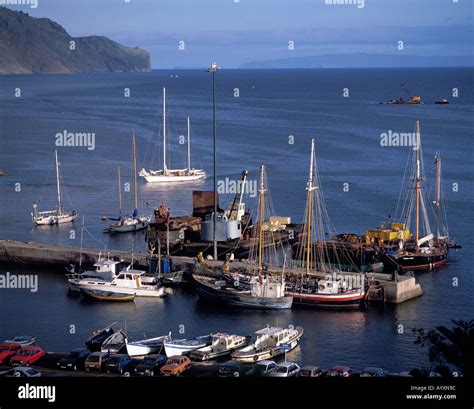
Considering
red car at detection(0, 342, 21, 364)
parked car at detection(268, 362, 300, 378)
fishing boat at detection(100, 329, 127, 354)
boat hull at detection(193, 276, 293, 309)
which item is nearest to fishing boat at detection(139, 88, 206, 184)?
boat hull at detection(193, 276, 293, 309)

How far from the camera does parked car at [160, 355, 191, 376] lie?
14.1 metres

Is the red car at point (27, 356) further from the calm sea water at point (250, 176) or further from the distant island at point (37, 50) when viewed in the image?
the distant island at point (37, 50)

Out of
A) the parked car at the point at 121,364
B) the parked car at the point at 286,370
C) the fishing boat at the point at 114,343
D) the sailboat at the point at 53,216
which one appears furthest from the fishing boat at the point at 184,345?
the sailboat at the point at 53,216

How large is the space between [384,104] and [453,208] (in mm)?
48568

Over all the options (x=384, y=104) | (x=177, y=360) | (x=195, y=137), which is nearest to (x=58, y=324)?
(x=177, y=360)

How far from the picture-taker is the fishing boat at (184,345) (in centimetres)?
1532

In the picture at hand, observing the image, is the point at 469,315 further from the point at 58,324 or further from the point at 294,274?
the point at 58,324

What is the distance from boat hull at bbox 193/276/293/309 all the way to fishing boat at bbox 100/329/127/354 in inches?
139

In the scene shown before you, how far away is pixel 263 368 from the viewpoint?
13812 mm

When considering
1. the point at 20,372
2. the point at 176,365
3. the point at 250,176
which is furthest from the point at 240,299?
the point at 250,176

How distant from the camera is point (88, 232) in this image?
2769 cm

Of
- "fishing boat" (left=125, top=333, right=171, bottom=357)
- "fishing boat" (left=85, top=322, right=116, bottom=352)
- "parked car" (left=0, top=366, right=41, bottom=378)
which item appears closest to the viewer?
"parked car" (left=0, top=366, right=41, bottom=378)

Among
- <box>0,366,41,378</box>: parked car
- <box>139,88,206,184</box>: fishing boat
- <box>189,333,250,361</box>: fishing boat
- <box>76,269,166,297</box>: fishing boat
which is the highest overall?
<box>139,88,206,184</box>: fishing boat

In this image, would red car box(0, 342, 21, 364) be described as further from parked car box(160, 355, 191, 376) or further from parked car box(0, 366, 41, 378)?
parked car box(160, 355, 191, 376)
